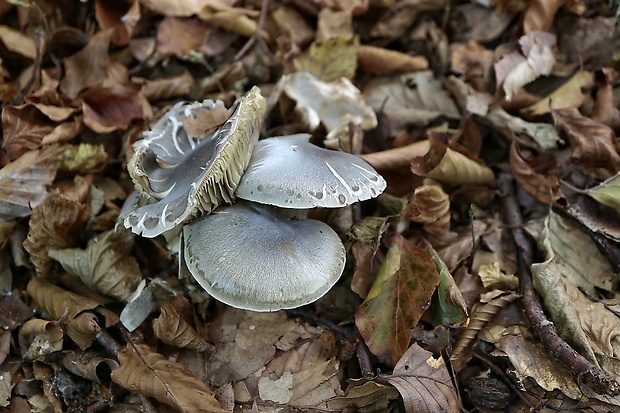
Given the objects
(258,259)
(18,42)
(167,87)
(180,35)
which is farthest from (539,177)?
(18,42)

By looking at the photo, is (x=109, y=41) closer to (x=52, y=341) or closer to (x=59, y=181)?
(x=59, y=181)

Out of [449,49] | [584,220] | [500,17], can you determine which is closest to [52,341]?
[584,220]

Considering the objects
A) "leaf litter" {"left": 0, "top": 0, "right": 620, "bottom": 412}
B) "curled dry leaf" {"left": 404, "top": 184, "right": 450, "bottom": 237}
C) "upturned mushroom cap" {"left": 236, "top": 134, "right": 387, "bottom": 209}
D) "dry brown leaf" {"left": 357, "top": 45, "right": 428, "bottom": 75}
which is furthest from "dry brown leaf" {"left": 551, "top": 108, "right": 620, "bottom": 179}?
"upturned mushroom cap" {"left": 236, "top": 134, "right": 387, "bottom": 209}

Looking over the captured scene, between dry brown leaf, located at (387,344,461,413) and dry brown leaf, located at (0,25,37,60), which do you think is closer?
dry brown leaf, located at (387,344,461,413)

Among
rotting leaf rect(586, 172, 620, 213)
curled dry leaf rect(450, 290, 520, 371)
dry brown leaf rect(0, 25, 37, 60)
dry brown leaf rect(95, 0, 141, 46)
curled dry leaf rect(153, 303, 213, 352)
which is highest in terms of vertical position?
dry brown leaf rect(95, 0, 141, 46)

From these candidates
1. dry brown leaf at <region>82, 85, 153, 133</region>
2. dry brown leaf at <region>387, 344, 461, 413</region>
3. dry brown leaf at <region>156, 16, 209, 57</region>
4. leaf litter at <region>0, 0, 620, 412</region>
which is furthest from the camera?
dry brown leaf at <region>156, 16, 209, 57</region>

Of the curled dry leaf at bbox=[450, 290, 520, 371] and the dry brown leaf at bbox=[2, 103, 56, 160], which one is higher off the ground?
the dry brown leaf at bbox=[2, 103, 56, 160]

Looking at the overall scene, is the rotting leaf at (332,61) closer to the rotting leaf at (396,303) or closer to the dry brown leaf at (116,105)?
the dry brown leaf at (116,105)

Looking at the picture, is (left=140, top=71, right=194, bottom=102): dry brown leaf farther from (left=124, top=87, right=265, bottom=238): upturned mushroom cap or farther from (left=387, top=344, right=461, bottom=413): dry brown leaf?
(left=387, top=344, right=461, bottom=413): dry brown leaf
